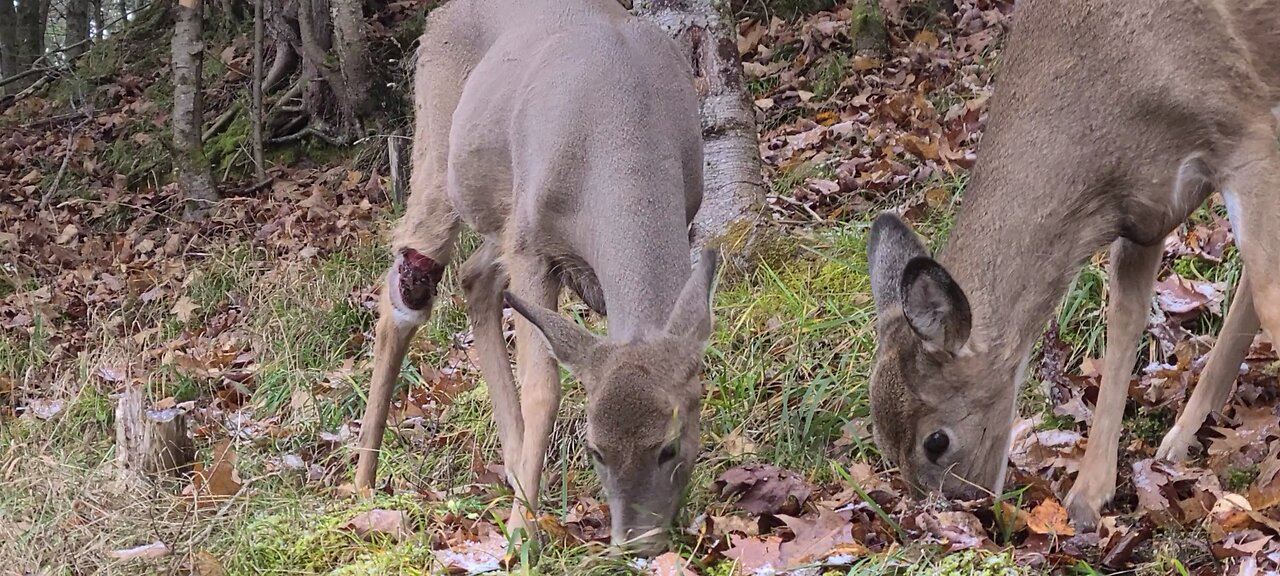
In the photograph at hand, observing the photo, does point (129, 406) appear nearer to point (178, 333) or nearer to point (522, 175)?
point (522, 175)

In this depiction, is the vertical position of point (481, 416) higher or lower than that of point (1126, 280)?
lower

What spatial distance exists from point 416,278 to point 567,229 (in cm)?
136

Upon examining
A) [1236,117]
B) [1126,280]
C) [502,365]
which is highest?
[1236,117]

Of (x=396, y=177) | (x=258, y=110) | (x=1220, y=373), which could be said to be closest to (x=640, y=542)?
(x=1220, y=373)

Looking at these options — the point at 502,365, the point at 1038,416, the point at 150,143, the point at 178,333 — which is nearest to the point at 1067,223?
the point at 1038,416

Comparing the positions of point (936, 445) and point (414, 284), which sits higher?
point (414, 284)

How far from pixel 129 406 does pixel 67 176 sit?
822cm

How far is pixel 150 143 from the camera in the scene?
1234cm

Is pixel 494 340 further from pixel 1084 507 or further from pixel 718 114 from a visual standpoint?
pixel 1084 507

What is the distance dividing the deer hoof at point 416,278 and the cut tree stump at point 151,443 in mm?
1048

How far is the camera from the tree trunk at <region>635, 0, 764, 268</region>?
6234mm

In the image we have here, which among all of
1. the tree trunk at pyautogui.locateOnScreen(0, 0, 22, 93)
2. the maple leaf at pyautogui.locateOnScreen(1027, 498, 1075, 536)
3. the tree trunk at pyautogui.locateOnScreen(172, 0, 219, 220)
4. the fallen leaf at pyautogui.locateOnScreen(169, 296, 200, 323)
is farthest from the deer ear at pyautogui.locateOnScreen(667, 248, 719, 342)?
the tree trunk at pyautogui.locateOnScreen(0, 0, 22, 93)

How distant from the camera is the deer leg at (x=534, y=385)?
4297 mm

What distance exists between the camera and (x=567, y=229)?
4.51 meters
